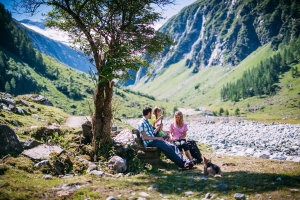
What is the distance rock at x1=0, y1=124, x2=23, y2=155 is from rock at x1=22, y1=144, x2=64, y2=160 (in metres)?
0.42

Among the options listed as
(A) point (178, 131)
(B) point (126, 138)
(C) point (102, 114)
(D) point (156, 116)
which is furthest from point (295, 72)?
(C) point (102, 114)

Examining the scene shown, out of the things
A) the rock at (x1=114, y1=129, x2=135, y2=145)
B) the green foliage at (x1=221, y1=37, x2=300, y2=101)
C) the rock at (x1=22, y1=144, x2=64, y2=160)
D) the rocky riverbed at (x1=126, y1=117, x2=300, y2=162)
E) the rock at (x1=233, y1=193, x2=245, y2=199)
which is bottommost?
the rocky riverbed at (x1=126, y1=117, x2=300, y2=162)

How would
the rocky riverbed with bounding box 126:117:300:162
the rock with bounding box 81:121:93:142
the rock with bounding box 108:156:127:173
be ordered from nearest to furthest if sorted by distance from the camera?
the rock with bounding box 108:156:127:173, the rock with bounding box 81:121:93:142, the rocky riverbed with bounding box 126:117:300:162

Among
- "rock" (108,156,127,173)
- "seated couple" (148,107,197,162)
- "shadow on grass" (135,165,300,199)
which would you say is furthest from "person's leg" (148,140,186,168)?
"rock" (108,156,127,173)

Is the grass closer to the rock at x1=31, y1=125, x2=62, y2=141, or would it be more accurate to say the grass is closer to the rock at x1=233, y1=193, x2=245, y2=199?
the rock at x1=233, y1=193, x2=245, y2=199

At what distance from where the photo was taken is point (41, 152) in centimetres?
1053

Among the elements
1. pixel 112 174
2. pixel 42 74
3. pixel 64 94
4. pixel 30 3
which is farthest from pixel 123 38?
pixel 42 74

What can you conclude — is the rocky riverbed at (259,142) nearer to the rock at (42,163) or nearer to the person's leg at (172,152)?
the person's leg at (172,152)

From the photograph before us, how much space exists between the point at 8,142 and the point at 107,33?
6.94m

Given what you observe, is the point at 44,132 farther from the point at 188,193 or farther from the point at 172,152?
the point at 188,193

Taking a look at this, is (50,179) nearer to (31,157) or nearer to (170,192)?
(31,157)

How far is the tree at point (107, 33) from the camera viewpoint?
1164 centimetres

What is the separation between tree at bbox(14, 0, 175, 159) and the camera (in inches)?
458

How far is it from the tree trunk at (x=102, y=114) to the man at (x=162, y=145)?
210 centimetres
